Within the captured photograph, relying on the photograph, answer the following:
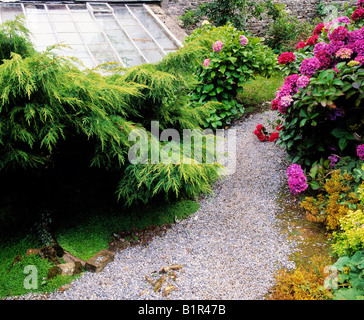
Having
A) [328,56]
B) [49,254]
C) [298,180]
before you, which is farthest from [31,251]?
[328,56]

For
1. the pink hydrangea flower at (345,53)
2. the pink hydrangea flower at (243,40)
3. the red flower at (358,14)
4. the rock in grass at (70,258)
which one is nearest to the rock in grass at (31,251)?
the rock in grass at (70,258)

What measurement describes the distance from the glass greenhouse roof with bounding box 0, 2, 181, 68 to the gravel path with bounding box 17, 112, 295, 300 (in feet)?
9.62

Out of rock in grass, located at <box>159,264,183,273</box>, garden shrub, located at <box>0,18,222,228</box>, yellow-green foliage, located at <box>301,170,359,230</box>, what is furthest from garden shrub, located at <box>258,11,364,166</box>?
rock in grass, located at <box>159,264,183,273</box>

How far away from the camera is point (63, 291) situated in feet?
→ 10.1

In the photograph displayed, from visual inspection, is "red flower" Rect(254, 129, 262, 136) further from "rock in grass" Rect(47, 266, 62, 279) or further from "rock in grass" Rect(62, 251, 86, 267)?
"rock in grass" Rect(47, 266, 62, 279)

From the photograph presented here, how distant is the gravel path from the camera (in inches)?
119

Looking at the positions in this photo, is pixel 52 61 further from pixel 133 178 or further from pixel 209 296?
pixel 209 296

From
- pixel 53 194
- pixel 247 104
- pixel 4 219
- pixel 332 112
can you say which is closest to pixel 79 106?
pixel 53 194

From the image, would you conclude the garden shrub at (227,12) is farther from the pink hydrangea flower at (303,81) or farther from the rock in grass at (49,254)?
the rock in grass at (49,254)

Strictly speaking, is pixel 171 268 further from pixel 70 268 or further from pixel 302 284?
pixel 302 284

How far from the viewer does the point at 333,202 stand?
346 cm

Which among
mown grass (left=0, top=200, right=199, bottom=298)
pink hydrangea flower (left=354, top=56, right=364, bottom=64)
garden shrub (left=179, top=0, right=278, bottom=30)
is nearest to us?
mown grass (left=0, top=200, right=199, bottom=298)

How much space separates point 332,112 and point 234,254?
6.48 feet
